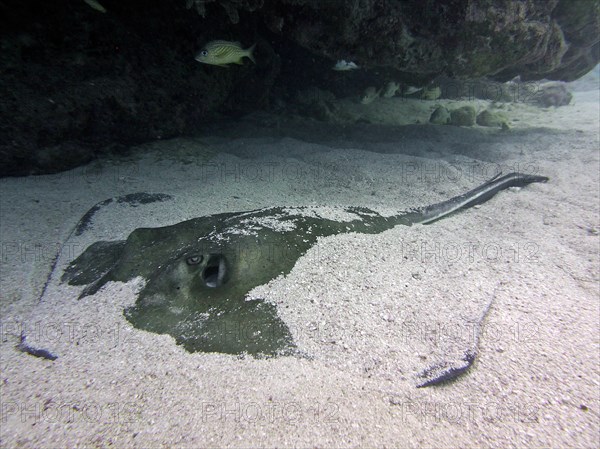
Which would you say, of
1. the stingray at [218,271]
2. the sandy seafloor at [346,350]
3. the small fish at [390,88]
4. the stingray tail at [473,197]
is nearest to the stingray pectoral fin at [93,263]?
the stingray at [218,271]

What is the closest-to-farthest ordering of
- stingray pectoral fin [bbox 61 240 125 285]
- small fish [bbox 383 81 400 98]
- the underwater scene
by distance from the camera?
the underwater scene, stingray pectoral fin [bbox 61 240 125 285], small fish [bbox 383 81 400 98]

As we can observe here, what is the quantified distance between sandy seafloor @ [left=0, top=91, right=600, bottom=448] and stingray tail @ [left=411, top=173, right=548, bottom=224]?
0.55 ft

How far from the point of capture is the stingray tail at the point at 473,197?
4070 mm

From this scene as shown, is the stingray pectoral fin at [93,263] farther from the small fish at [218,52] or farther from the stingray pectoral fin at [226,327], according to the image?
the small fish at [218,52]

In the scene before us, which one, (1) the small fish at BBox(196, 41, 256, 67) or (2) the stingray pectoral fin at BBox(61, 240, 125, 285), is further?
(1) the small fish at BBox(196, 41, 256, 67)

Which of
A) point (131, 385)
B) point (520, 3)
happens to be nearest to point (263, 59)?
point (520, 3)

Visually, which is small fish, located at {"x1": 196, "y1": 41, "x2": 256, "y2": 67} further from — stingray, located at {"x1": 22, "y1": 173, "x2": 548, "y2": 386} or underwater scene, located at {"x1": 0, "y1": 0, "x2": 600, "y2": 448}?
stingray, located at {"x1": 22, "y1": 173, "x2": 548, "y2": 386}

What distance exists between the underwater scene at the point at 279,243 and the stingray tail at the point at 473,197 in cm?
4

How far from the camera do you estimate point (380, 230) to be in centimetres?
338

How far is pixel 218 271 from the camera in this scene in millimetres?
2473

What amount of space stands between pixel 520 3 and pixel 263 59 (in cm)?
574

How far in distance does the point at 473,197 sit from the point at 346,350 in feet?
12.7

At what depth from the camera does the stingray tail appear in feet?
13.4

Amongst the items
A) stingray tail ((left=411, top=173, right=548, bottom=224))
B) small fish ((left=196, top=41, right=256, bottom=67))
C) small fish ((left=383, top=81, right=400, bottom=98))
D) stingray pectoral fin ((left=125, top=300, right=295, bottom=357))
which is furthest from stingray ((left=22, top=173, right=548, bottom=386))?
small fish ((left=383, top=81, right=400, bottom=98))
